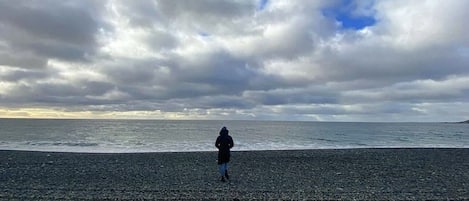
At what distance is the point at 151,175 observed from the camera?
1836cm

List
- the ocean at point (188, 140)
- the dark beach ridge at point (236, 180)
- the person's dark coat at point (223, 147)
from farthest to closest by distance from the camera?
the ocean at point (188, 140) < the person's dark coat at point (223, 147) < the dark beach ridge at point (236, 180)

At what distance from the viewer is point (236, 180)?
1689cm

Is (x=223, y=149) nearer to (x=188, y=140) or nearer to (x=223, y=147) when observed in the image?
(x=223, y=147)

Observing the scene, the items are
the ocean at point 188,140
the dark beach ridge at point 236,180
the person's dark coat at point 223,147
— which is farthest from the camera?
the ocean at point 188,140

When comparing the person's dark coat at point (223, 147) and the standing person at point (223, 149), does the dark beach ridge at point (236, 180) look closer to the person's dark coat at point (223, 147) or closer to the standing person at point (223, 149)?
the standing person at point (223, 149)

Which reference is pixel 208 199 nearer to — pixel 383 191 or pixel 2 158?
pixel 383 191

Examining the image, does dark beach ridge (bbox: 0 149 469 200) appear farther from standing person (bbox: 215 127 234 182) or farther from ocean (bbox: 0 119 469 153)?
ocean (bbox: 0 119 469 153)

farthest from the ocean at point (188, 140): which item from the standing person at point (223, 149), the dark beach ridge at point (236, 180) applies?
the standing person at point (223, 149)

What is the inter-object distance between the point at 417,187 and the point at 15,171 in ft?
61.9

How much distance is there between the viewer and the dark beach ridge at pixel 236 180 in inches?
527

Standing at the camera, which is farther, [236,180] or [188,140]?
[188,140]

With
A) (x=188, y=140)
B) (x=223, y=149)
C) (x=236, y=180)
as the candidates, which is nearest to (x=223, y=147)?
(x=223, y=149)

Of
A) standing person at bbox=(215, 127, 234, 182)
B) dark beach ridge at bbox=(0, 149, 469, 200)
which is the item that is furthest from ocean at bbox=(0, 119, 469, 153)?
standing person at bbox=(215, 127, 234, 182)

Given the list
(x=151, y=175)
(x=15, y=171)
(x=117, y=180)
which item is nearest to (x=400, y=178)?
(x=151, y=175)
